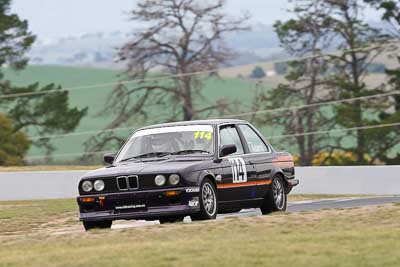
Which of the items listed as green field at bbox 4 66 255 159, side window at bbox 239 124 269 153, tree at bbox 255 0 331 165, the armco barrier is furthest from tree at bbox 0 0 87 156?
side window at bbox 239 124 269 153

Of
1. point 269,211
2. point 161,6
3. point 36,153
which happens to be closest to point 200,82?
point 161,6

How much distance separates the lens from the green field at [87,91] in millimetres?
59406

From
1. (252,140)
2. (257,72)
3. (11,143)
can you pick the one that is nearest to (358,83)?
(11,143)

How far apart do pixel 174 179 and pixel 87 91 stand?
83418 millimetres

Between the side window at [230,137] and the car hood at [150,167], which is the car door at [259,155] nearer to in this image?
the side window at [230,137]

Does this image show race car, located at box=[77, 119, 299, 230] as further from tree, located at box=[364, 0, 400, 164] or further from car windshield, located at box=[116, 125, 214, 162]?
tree, located at box=[364, 0, 400, 164]

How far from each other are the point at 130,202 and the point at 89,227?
32.3 inches

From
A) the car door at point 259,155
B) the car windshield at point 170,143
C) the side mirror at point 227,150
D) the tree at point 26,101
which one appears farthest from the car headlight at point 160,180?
the tree at point 26,101

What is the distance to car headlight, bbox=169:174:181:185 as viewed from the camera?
15570 mm

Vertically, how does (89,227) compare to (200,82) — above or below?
below

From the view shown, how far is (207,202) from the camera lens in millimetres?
16016

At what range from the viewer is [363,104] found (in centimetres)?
5703

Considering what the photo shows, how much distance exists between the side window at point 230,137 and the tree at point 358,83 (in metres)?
37.1

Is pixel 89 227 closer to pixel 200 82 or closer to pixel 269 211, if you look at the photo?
pixel 269 211
